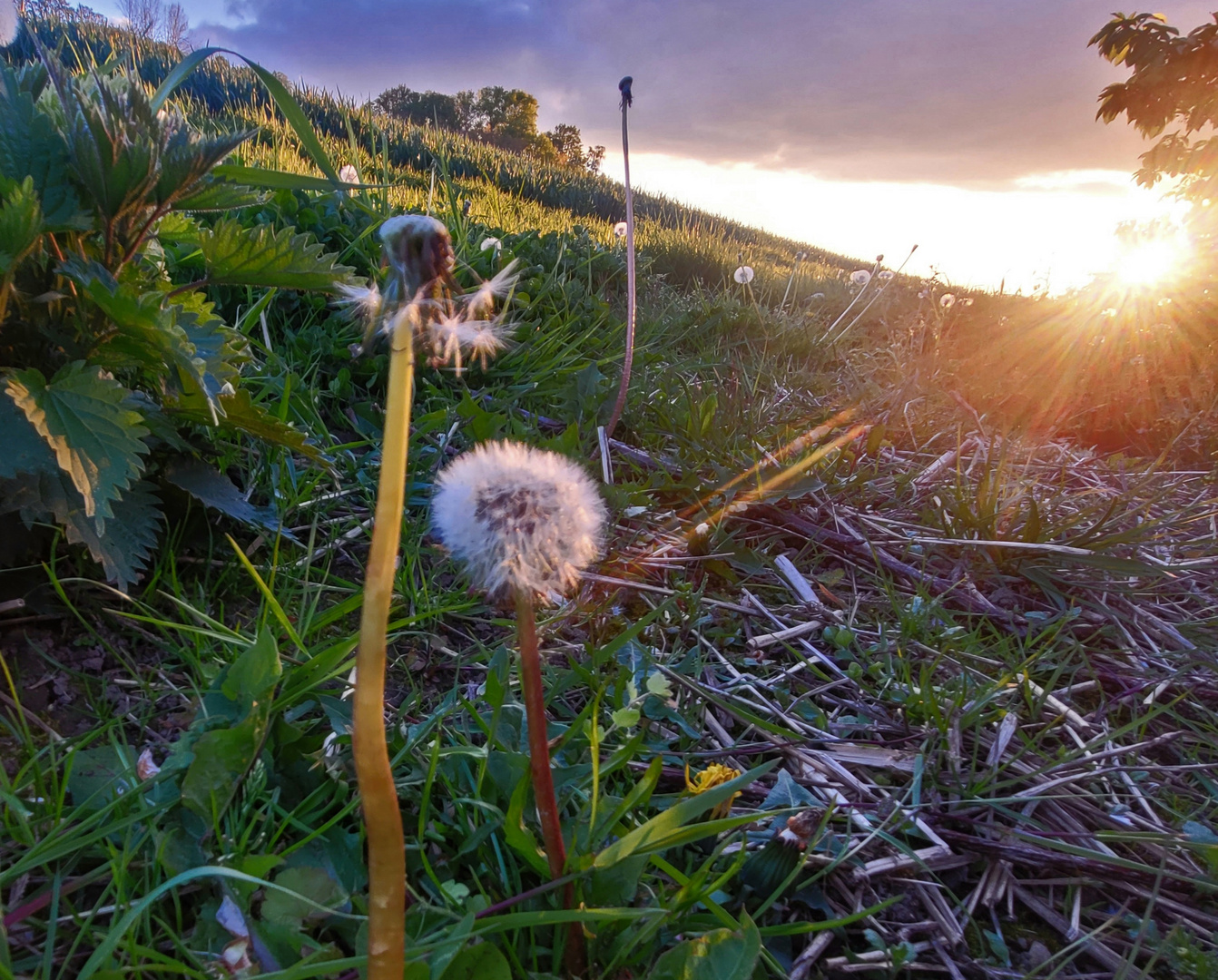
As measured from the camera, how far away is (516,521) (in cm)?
85

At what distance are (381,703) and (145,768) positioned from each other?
0.91 m

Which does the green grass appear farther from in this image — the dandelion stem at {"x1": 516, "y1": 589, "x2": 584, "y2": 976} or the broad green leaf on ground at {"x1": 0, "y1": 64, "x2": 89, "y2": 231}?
the broad green leaf on ground at {"x1": 0, "y1": 64, "x2": 89, "y2": 231}

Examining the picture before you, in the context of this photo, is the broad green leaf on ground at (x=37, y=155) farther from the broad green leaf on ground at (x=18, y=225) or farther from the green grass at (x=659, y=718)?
the green grass at (x=659, y=718)

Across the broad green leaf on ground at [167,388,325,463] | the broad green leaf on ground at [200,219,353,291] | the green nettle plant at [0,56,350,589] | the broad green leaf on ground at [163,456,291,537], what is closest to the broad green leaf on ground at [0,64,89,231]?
the green nettle plant at [0,56,350,589]

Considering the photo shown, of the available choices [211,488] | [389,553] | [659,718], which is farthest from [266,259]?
[659,718]

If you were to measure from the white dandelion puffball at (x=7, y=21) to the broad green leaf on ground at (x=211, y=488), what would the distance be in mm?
1548

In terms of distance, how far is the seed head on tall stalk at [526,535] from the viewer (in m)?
0.81

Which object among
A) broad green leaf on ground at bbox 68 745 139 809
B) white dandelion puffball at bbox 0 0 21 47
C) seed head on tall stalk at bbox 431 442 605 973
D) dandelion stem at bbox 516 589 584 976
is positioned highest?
white dandelion puffball at bbox 0 0 21 47

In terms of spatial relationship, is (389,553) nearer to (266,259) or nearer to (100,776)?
(100,776)

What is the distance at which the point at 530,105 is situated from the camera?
52.5 m

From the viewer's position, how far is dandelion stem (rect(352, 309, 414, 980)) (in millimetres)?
621

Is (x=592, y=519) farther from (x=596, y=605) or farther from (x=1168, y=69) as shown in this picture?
(x=1168, y=69)

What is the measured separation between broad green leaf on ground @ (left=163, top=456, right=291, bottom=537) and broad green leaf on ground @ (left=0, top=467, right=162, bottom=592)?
0.09m

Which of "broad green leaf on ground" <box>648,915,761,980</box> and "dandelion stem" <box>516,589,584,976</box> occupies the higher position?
"dandelion stem" <box>516,589,584,976</box>
